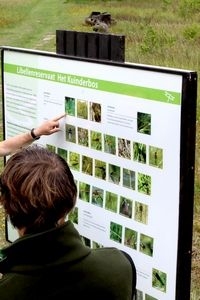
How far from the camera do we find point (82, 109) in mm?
3727

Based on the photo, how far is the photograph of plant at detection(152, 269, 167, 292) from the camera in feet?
10.8

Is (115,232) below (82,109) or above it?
below

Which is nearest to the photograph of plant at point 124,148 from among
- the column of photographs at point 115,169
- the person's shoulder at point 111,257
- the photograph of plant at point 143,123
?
the column of photographs at point 115,169

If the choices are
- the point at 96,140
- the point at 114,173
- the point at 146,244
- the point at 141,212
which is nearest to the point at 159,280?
the point at 146,244

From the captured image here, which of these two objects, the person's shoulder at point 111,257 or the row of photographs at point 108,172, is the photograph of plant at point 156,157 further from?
the person's shoulder at point 111,257

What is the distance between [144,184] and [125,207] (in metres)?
0.24

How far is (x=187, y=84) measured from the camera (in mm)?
2986

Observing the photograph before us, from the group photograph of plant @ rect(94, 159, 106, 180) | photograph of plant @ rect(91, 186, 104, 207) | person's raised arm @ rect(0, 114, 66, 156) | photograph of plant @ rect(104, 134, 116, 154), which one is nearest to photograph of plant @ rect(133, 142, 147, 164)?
photograph of plant @ rect(104, 134, 116, 154)

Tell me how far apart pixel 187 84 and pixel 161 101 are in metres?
0.19

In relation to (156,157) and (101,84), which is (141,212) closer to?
(156,157)

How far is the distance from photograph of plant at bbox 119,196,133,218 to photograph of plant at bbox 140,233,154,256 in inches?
5.6

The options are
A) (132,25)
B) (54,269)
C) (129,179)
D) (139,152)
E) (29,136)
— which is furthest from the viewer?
(132,25)

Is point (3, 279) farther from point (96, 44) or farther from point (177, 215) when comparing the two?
point (96, 44)

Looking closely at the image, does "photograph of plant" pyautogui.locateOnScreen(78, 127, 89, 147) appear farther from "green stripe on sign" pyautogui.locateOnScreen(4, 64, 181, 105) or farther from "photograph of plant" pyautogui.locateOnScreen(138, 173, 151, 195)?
"photograph of plant" pyautogui.locateOnScreen(138, 173, 151, 195)
